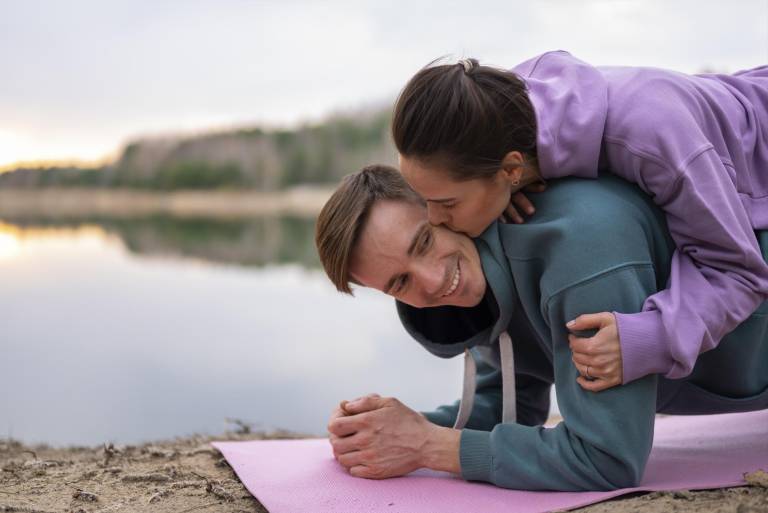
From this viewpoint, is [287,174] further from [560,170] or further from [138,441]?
[560,170]

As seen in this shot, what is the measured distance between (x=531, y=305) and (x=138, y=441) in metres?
1.76

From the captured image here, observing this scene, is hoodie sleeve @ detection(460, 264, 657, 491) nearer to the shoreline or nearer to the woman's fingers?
the woman's fingers

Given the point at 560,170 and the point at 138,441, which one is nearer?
the point at 560,170

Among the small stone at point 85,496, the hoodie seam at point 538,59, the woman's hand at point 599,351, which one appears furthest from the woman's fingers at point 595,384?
the small stone at point 85,496

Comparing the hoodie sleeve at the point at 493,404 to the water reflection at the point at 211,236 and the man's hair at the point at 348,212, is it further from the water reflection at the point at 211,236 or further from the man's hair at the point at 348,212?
the water reflection at the point at 211,236

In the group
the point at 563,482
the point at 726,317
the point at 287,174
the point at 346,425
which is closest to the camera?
the point at 726,317

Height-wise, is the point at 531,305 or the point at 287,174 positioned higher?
the point at 531,305

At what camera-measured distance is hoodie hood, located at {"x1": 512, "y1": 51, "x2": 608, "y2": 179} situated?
2111 millimetres

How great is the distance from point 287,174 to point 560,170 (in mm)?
17011

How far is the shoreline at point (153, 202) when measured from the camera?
748 inches

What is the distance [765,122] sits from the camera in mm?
2350

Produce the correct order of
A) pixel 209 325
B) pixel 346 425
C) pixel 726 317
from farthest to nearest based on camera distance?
pixel 209 325 < pixel 346 425 < pixel 726 317

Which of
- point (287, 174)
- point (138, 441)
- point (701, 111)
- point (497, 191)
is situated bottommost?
point (287, 174)

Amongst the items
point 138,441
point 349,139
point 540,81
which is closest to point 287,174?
point 349,139
